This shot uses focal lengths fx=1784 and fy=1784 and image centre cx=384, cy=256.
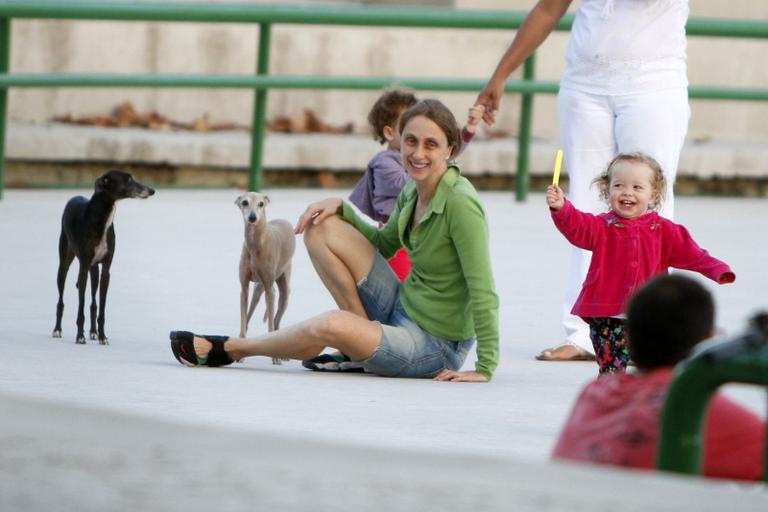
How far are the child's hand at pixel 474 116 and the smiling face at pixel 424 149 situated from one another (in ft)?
1.33

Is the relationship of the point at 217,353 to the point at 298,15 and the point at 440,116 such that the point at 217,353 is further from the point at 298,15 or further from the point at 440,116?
the point at 298,15

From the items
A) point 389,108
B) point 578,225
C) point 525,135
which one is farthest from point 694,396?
point 525,135

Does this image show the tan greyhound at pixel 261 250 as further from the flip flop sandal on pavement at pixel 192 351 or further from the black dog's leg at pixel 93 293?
the black dog's leg at pixel 93 293

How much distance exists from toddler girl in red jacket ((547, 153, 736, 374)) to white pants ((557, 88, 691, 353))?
20.4 inches

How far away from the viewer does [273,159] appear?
12.6m

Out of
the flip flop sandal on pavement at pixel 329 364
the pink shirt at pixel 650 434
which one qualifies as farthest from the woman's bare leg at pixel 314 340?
the pink shirt at pixel 650 434

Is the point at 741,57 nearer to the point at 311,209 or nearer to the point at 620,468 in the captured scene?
the point at 311,209

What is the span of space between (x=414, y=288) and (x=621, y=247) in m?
0.75

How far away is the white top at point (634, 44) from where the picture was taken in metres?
6.37

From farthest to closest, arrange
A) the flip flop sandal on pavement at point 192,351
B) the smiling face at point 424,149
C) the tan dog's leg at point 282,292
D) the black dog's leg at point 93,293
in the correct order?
the tan dog's leg at point 282,292, the black dog's leg at point 93,293, the flip flop sandal on pavement at point 192,351, the smiling face at point 424,149

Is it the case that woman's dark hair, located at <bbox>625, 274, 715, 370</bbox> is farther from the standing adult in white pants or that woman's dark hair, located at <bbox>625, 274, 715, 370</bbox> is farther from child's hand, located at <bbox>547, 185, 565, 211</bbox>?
the standing adult in white pants

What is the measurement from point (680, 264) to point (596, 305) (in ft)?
1.04

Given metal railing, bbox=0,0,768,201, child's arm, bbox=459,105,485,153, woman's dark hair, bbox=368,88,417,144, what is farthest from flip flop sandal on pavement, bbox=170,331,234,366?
metal railing, bbox=0,0,768,201

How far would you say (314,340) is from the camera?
5.96 m
